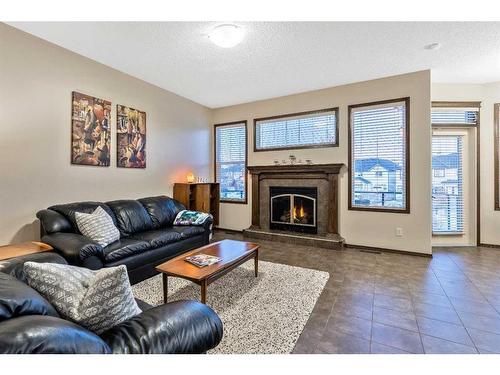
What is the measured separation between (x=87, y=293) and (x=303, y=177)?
403 centimetres

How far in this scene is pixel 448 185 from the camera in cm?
433

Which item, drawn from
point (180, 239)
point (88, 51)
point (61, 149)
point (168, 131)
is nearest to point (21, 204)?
point (61, 149)

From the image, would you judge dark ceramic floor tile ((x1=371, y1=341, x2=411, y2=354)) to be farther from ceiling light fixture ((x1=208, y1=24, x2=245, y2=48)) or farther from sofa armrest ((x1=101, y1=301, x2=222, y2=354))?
ceiling light fixture ((x1=208, y1=24, x2=245, y2=48))

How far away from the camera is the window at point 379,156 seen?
3.91 m

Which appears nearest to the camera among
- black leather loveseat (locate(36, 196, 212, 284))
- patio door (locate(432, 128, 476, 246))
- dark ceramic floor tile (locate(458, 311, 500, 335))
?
dark ceramic floor tile (locate(458, 311, 500, 335))

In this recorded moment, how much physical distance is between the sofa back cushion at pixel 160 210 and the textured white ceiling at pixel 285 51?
78.4 inches

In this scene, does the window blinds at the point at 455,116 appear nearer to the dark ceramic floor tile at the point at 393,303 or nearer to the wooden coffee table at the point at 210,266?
the dark ceramic floor tile at the point at 393,303

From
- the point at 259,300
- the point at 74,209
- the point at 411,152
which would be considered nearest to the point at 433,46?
the point at 411,152

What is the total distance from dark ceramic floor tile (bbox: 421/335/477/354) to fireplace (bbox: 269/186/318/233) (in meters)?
2.78

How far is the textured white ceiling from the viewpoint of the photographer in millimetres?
2623

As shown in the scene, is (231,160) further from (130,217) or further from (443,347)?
(443,347)

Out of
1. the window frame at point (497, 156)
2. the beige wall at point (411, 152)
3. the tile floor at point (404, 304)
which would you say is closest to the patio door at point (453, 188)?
the window frame at point (497, 156)

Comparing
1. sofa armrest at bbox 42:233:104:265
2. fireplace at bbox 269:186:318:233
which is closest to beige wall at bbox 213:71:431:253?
fireplace at bbox 269:186:318:233
